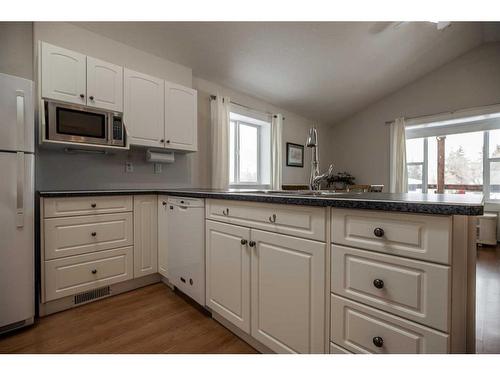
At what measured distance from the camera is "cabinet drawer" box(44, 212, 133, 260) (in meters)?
1.77

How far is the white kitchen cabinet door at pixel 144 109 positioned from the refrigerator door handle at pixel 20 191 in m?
0.96

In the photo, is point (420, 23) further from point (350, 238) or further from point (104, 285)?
point (104, 285)

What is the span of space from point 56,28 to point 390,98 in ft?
17.3

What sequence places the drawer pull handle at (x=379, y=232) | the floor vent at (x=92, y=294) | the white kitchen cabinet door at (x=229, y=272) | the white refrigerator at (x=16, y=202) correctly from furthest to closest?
the floor vent at (x=92, y=294) → the white refrigerator at (x=16, y=202) → the white kitchen cabinet door at (x=229, y=272) → the drawer pull handle at (x=379, y=232)

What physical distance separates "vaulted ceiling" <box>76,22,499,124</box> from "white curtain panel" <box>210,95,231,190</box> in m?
0.41

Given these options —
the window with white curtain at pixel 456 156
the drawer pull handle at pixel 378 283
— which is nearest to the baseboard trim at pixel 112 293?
the drawer pull handle at pixel 378 283

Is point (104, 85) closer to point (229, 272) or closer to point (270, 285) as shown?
point (229, 272)

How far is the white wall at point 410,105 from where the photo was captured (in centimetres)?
399

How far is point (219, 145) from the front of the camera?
338 cm

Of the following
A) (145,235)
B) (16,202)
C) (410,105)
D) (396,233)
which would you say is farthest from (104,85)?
(410,105)

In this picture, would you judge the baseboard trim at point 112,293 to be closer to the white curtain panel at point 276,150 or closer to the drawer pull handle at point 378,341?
the drawer pull handle at point 378,341

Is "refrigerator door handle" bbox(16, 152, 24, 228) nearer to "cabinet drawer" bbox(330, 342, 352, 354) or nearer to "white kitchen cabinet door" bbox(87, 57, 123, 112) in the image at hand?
"white kitchen cabinet door" bbox(87, 57, 123, 112)

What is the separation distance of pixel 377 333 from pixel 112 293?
2.03 metres
